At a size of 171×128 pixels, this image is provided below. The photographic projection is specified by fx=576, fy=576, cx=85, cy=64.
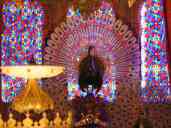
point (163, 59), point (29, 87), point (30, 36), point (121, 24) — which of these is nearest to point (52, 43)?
point (30, 36)

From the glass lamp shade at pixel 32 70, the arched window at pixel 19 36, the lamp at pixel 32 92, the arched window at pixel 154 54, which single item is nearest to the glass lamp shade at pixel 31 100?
the lamp at pixel 32 92

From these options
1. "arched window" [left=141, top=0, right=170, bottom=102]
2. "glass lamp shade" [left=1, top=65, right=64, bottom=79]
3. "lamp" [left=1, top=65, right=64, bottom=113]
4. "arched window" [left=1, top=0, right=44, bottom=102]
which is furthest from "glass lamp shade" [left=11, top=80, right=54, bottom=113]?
"arched window" [left=141, top=0, right=170, bottom=102]

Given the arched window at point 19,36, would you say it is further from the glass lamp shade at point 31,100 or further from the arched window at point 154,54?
the glass lamp shade at point 31,100

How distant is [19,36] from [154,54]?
106 inches

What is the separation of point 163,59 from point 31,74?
13.6 feet

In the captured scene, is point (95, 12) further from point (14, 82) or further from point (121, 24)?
point (14, 82)

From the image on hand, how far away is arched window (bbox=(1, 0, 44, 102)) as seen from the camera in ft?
36.6

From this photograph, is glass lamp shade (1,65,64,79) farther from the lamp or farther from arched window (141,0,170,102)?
arched window (141,0,170,102)

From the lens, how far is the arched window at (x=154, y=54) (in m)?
11.3

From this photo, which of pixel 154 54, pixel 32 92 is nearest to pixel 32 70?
pixel 32 92

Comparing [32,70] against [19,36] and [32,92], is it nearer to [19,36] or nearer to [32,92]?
[32,92]

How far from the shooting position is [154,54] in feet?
37.6

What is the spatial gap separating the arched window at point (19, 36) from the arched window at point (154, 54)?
6.80ft

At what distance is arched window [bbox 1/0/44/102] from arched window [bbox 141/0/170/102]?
2.07 metres
